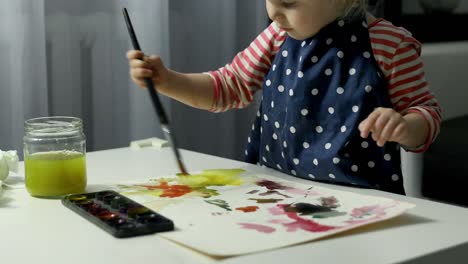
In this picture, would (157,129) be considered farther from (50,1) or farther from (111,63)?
(50,1)

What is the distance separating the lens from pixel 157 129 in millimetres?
1714

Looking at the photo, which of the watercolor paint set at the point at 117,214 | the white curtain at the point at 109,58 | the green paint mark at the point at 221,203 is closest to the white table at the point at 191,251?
the watercolor paint set at the point at 117,214

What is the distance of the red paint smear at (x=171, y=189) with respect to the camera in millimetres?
801

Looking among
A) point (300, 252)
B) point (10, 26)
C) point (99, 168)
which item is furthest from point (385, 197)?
point (10, 26)

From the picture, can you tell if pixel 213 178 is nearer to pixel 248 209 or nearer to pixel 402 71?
pixel 248 209

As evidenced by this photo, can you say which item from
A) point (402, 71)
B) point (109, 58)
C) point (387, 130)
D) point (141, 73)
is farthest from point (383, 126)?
point (109, 58)

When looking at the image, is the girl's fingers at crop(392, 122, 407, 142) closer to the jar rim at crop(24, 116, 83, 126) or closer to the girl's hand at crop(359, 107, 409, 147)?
the girl's hand at crop(359, 107, 409, 147)

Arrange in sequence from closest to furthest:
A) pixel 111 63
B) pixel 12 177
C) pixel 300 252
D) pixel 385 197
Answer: pixel 300 252 < pixel 385 197 < pixel 12 177 < pixel 111 63

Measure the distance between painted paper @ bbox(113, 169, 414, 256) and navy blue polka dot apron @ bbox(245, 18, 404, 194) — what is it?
11 centimetres

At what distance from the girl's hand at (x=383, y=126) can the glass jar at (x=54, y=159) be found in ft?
1.02

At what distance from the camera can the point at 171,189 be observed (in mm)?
825

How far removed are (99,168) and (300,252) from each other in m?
0.42

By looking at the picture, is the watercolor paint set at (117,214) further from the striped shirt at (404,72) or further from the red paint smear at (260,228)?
the striped shirt at (404,72)

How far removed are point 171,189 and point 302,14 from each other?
292 millimetres
